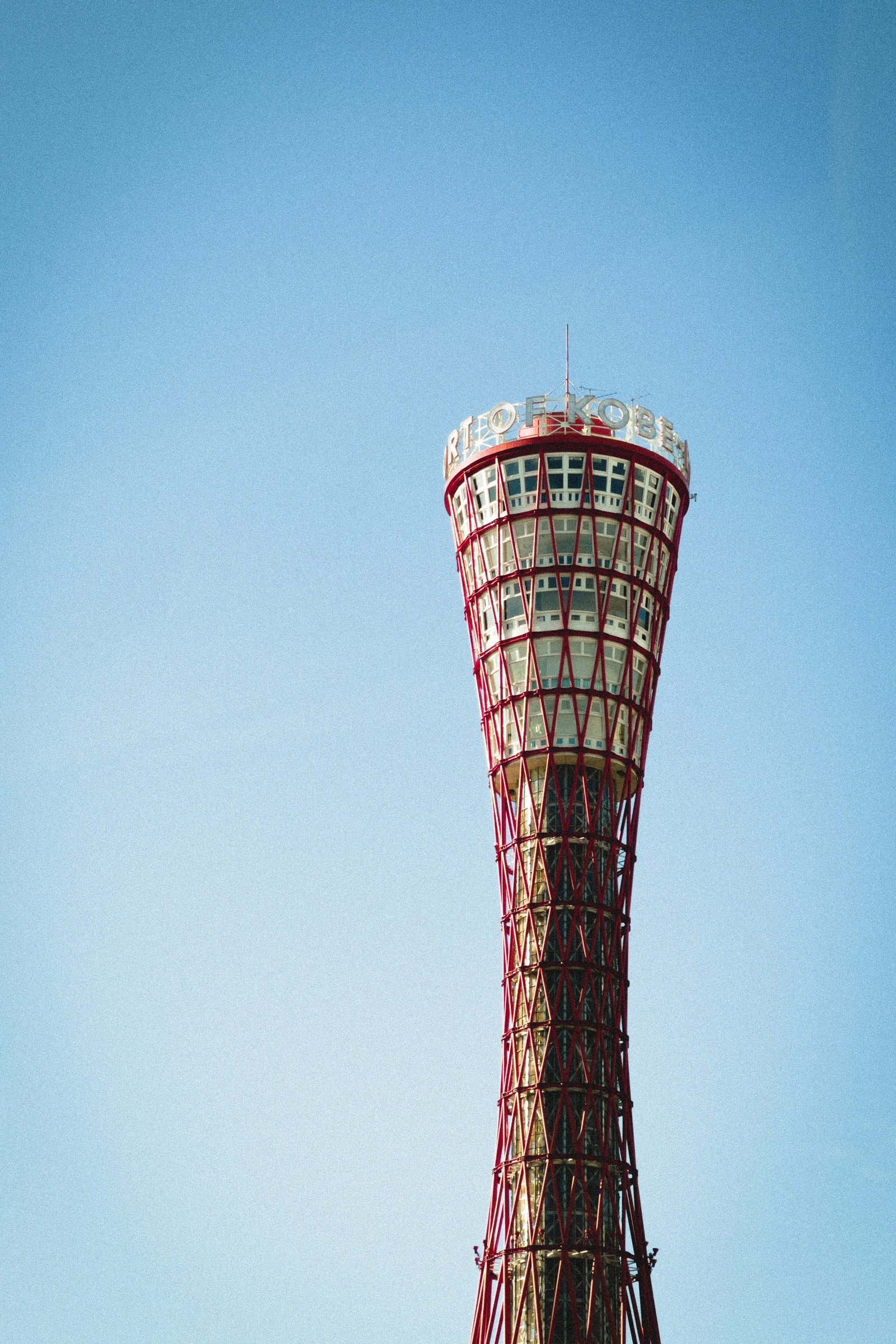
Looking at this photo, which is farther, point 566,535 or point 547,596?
point 566,535

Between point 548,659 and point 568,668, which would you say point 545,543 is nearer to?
point 548,659

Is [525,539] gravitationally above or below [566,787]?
above

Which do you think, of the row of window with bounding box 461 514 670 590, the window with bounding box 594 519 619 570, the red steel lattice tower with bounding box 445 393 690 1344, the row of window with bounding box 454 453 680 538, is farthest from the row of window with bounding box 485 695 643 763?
the row of window with bounding box 454 453 680 538

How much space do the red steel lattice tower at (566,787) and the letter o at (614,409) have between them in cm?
11

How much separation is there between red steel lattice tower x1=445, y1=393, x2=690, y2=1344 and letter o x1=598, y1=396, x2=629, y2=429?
0.11 metres

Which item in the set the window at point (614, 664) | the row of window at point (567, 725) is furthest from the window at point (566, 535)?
the row of window at point (567, 725)

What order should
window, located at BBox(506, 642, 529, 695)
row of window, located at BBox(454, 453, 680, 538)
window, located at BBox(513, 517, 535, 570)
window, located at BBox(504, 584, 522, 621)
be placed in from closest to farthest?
window, located at BBox(506, 642, 529, 695), window, located at BBox(504, 584, 522, 621), window, located at BBox(513, 517, 535, 570), row of window, located at BBox(454, 453, 680, 538)

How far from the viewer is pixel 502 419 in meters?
136

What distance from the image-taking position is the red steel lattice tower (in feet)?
398

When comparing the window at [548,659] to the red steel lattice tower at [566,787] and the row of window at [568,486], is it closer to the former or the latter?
the red steel lattice tower at [566,787]

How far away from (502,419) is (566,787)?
23.9 meters

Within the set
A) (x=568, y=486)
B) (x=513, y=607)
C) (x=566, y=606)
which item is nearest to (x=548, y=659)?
(x=566, y=606)

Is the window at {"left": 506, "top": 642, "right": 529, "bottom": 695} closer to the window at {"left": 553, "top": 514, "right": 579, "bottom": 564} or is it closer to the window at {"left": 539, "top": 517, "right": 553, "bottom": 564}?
the window at {"left": 539, "top": 517, "right": 553, "bottom": 564}

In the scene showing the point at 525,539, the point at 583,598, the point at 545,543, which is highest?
the point at 525,539
